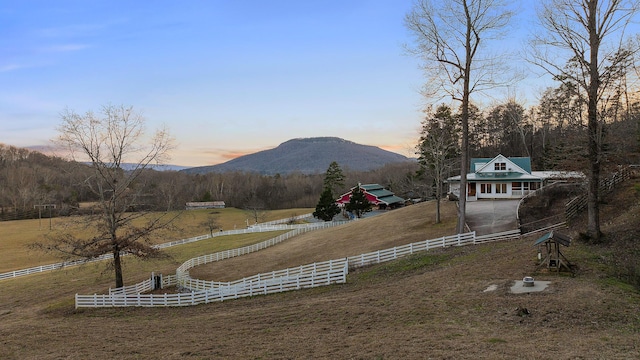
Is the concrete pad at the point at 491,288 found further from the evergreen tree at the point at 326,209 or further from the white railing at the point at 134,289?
the evergreen tree at the point at 326,209

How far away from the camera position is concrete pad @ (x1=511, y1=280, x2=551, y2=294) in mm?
12405

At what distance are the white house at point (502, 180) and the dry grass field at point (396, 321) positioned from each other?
18661mm

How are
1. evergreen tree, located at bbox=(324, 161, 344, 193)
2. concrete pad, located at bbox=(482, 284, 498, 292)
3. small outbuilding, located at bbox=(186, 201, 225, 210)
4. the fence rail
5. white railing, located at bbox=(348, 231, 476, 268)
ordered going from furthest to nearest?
1. small outbuilding, located at bbox=(186, 201, 225, 210)
2. evergreen tree, located at bbox=(324, 161, 344, 193)
3. the fence rail
4. white railing, located at bbox=(348, 231, 476, 268)
5. concrete pad, located at bbox=(482, 284, 498, 292)

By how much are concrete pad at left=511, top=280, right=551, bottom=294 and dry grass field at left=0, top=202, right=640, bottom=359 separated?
333 mm

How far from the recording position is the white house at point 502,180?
37469 mm

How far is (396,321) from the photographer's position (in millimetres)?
11531

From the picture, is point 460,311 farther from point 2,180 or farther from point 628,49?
point 2,180

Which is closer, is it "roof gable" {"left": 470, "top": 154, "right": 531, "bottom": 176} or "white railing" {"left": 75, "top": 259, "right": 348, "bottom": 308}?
"white railing" {"left": 75, "top": 259, "right": 348, "bottom": 308}

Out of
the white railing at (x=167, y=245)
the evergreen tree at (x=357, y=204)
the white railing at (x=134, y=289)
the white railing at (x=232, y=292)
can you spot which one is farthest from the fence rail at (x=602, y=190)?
the evergreen tree at (x=357, y=204)

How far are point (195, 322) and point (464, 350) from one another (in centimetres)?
1052

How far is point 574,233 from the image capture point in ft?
64.1

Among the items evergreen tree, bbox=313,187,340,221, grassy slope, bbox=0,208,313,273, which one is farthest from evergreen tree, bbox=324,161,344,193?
evergreen tree, bbox=313,187,340,221

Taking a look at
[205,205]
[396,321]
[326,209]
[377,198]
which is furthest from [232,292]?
[205,205]

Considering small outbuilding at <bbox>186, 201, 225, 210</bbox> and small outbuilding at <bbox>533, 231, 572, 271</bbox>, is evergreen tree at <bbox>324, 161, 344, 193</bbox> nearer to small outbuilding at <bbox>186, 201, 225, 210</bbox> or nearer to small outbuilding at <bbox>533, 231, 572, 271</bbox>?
small outbuilding at <bbox>186, 201, 225, 210</bbox>
